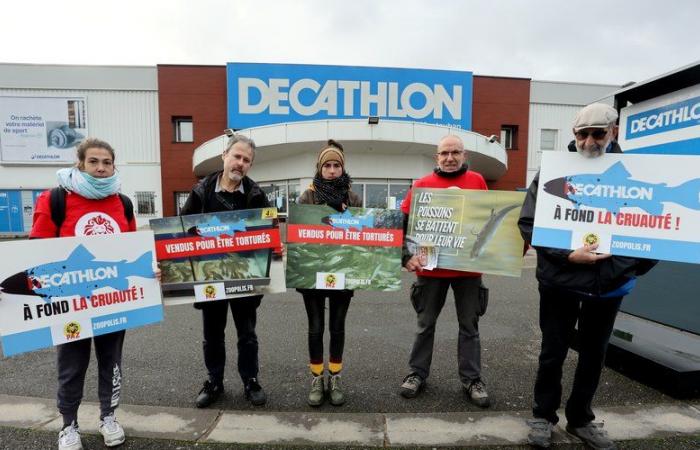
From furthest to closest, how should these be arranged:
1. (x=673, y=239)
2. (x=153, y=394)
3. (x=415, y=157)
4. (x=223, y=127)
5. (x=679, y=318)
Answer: (x=223, y=127), (x=415, y=157), (x=679, y=318), (x=153, y=394), (x=673, y=239)

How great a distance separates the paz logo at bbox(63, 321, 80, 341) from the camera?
Answer: 7.85 ft

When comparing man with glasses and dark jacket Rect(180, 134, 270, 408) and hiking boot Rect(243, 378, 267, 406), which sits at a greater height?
man with glasses and dark jacket Rect(180, 134, 270, 408)

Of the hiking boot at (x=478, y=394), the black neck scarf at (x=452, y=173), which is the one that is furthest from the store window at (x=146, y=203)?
the hiking boot at (x=478, y=394)

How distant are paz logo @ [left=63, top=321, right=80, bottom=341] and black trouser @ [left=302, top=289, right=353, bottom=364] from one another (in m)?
1.57

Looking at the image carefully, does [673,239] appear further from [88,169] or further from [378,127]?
[378,127]

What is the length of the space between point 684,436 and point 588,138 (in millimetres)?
2279

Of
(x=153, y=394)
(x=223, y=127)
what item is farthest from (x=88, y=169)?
(x=223, y=127)

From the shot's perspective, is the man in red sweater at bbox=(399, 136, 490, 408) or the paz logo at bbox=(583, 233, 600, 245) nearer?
the paz logo at bbox=(583, 233, 600, 245)

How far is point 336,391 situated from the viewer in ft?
10.2

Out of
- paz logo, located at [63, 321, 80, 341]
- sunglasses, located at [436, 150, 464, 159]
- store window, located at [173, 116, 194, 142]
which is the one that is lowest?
paz logo, located at [63, 321, 80, 341]

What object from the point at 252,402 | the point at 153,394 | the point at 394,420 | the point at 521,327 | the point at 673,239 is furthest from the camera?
the point at 521,327

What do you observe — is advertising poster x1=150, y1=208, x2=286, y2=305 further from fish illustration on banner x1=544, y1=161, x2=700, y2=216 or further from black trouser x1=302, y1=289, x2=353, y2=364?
fish illustration on banner x1=544, y1=161, x2=700, y2=216

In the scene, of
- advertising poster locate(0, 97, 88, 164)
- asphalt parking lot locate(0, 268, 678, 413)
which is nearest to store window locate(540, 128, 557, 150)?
asphalt parking lot locate(0, 268, 678, 413)

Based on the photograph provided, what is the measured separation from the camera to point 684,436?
265 cm
